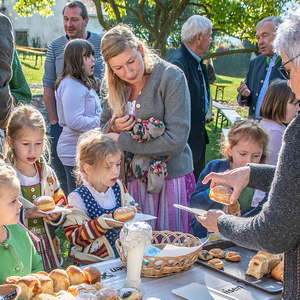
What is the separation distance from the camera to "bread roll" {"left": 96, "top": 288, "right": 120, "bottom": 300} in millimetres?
1183

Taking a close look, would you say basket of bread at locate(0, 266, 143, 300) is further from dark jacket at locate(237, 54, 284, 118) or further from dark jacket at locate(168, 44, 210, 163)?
dark jacket at locate(237, 54, 284, 118)

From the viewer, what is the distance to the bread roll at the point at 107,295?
1.18 metres

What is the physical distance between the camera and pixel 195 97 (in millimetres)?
3619

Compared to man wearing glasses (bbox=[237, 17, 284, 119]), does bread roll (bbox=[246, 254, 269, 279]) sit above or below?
below

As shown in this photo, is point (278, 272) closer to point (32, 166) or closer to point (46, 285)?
point (46, 285)

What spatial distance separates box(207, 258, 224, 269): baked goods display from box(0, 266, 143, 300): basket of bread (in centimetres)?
58

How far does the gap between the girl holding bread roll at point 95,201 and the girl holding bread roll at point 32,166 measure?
0.60 feet

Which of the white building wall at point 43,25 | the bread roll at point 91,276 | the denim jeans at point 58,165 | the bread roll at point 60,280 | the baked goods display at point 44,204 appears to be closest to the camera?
the bread roll at point 60,280

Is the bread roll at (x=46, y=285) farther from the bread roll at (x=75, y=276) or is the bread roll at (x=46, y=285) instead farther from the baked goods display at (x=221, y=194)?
the baked goods display at (x=221, y=194)

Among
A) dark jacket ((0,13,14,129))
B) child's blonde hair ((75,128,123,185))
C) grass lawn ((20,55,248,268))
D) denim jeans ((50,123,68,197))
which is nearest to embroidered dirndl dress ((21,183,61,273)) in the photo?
child's blonde hair ((75,128,123,185))

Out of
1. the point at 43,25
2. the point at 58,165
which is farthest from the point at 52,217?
the point at 43,25

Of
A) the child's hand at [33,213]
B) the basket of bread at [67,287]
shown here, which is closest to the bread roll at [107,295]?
the basket of bread at [67,287]

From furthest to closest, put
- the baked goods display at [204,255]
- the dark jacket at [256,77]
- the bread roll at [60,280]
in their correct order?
the dark jacket at [256,77]
the baked goods display at [204,255]
the bread roll at [60,280]

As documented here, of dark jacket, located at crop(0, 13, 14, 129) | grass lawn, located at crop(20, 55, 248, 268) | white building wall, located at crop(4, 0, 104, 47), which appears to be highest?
white building wall, located at crop(4, 0, 104, 47)
